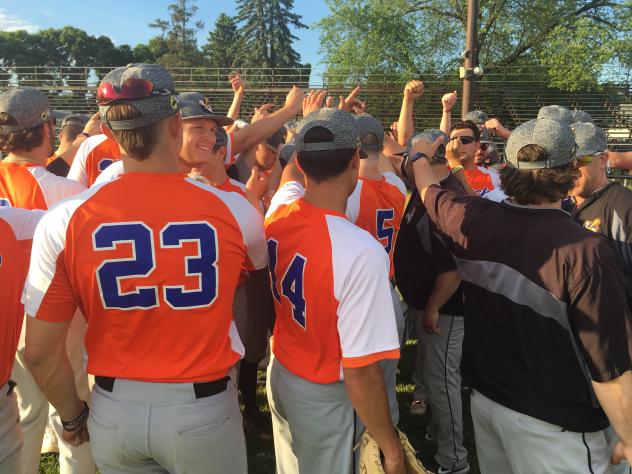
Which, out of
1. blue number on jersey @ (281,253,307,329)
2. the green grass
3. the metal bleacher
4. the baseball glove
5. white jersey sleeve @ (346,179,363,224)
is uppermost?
the metal bleacher

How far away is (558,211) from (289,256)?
48.0 inches

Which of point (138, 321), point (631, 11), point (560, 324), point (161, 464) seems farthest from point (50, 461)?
point (631, 11)

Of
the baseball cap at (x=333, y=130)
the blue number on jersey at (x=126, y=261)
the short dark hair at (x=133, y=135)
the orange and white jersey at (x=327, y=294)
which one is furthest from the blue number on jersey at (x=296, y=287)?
the short dark hair at (x=133, y=135)

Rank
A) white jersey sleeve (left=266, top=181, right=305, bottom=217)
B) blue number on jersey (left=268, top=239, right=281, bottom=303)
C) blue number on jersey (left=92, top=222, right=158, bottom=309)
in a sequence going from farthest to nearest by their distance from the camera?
white jersey sleeve (left=266, top=181, right=305, bottom=217), blue number on jersey (left=268, top=239, right=281, bottom=303), blue number on jersey (left=92, top=222, right=158, bottom=309)

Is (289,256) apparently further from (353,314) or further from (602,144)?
(602,144)

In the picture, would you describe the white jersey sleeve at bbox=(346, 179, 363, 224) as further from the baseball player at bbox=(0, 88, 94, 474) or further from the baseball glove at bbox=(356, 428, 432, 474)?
the baseball player at bbox=(0, 88, 94, 474)

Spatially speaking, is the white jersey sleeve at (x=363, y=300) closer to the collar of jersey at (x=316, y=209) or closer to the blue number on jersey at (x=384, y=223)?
Result: the collar of jersey at (x=316, y=209)

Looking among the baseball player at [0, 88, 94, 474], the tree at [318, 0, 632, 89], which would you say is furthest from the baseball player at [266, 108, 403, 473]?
the tree at [318, 0, 632, 89]

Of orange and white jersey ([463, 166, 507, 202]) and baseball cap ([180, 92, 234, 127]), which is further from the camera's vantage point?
orange and white jersey ([463, 166, 507, 202])

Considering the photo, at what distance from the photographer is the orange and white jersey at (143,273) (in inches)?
68.1

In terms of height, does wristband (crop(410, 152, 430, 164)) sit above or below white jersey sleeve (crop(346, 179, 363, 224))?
above

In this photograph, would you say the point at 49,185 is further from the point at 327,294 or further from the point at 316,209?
the point at 327,294

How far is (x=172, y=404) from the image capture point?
180cm

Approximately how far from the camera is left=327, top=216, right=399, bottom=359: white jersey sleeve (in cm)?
183
